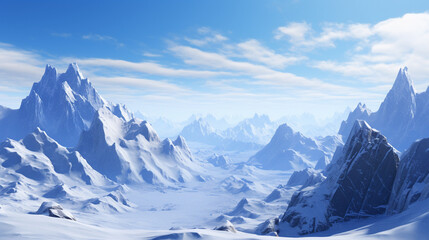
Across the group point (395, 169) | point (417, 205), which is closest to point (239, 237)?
point (417, 205)

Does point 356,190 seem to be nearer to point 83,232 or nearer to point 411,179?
point 411,179

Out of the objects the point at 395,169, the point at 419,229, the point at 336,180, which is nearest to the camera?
the point at 419,229

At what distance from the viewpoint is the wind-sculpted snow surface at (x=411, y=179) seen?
66375 millimetres

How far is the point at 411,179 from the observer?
71.4 m

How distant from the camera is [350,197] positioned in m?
83.9

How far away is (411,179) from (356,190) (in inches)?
623

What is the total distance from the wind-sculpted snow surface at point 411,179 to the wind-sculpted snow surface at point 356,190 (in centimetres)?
378

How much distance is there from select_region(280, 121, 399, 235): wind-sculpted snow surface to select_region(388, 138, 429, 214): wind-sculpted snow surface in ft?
12.4

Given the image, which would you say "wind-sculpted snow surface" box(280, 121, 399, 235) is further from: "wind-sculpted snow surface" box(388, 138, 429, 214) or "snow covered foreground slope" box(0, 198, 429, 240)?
"snow covered foreground slope" box(0, 198, 429, 240)

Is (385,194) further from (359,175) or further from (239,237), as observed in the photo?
(239,237)

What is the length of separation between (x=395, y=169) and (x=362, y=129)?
1472 centimetres

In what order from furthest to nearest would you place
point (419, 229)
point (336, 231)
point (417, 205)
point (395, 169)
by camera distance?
point (395, 169) → point (336, 231) → point (417, 205) → point (419, 229)

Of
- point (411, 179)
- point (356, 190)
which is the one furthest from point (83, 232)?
point (411, 179)

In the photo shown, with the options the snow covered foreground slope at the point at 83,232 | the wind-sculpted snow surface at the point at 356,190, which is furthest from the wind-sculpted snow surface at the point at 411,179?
the snow covered foreground slope at the point at 83,232
